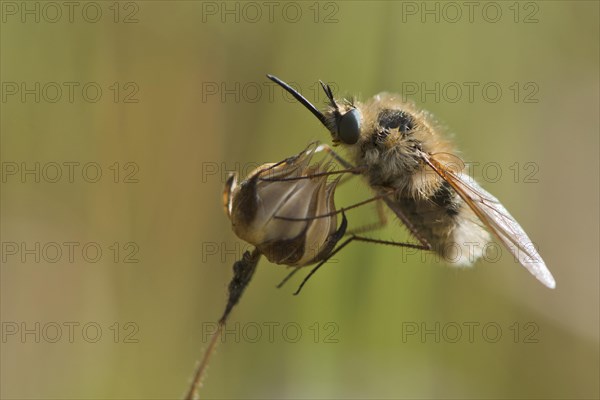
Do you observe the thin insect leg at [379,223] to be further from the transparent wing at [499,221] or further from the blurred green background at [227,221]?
the transparent wing at [499,221]

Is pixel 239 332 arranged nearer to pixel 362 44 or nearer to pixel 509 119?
pixel 362 44

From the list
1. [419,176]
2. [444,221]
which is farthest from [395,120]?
[444,221]

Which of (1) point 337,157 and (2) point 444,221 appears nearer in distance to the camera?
(1) point 337,157

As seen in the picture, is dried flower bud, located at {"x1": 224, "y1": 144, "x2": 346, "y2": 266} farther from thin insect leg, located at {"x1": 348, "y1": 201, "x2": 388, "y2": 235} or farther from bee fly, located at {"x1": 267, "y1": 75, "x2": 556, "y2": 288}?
thin insect leg, located at {"x1": 348, "y1": 201, "x2": 388, "y2": 235}

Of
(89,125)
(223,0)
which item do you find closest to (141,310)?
(89,125)

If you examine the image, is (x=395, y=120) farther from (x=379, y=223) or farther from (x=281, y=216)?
(x=281, y=216)

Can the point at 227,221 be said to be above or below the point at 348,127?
below
